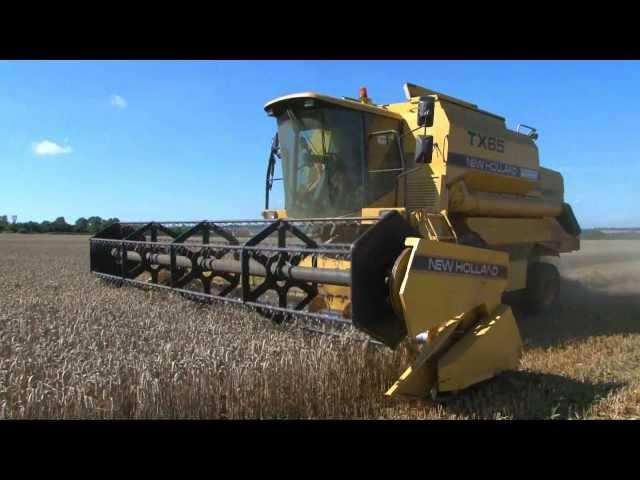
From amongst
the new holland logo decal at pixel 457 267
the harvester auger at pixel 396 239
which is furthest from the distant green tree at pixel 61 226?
the new holland logo decal at pixel 457 267

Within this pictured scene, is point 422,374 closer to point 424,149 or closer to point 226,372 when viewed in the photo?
point 226,372

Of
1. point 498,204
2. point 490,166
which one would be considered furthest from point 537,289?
point 490,166

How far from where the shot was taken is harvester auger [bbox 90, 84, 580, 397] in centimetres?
353

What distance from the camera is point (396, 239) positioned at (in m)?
3.63

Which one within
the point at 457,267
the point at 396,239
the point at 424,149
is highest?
the point at 424,149

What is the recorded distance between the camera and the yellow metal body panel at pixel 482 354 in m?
3.48

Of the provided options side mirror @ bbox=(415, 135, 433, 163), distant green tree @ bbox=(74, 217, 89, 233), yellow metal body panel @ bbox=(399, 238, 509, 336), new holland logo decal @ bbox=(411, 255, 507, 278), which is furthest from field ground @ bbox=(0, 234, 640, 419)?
distant green tree @ bbox=(74, 217, 89, 233)

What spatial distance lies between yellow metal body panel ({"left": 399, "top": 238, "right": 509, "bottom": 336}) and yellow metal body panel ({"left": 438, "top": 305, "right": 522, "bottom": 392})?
0.55 feet

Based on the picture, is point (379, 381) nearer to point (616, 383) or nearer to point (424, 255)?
point (424, 255)

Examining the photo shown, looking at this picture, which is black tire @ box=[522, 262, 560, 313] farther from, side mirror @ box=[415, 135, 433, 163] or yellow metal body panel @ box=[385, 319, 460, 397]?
yellow metal body panel @ box=[385, 319, 460, 397]

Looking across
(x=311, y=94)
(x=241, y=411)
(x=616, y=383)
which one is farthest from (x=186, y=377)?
(x=311, y=94)

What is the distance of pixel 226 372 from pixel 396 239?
4.71 feet

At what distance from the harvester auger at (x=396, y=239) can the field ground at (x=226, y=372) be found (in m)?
0.24

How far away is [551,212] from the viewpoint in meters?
8.34
